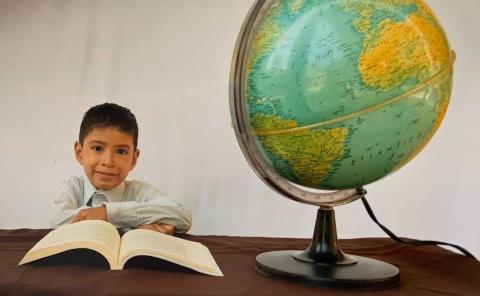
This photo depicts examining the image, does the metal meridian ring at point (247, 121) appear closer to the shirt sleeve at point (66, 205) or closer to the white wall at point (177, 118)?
the shirt sleeve at point (66, 205)

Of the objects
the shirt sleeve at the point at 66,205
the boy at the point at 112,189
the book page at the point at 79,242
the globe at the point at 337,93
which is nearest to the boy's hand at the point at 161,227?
the boy at the point at 112,189

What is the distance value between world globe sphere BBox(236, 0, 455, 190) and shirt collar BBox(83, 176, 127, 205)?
23.7 inches

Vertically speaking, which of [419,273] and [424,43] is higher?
[424,43]

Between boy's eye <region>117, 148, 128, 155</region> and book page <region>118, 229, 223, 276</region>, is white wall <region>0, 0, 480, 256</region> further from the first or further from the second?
book page <region>118, 229, 223, 276</region>

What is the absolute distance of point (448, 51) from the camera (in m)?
1.05

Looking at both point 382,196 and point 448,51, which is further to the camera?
point 382,196

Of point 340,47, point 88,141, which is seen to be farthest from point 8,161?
point 340,47

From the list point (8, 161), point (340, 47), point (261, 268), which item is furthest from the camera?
→ point (8, 161)

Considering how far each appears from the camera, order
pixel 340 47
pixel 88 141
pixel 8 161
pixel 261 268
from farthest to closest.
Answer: pixel 8 161 → pixel 88 141 → pixel 261 268 → pixel 340 47

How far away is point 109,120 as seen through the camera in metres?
1.48

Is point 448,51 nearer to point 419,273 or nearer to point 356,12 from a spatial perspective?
point 356,12

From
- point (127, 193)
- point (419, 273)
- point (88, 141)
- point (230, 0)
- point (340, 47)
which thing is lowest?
point (419, 273)

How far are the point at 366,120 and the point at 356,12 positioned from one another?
0.59 ft

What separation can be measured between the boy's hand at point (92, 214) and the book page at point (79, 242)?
236mm
